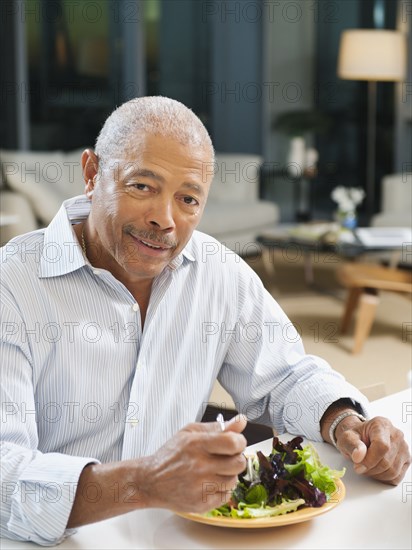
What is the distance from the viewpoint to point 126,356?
4.70 ft

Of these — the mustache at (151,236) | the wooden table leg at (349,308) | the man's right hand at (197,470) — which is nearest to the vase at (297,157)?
the wooden table leg at (349,308)

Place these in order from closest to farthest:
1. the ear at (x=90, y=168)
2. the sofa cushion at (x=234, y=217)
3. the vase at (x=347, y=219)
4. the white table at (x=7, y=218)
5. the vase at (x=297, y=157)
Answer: the ear at (x=90, y=168) < the white table at (x=7, y=218) < the vase at (x=347, y=219) < the sofa cushion at (x=234, y=217) < the vase at (x=297, y=157)

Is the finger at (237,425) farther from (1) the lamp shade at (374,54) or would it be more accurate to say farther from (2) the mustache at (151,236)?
(1) the lamp shade at (374,54)

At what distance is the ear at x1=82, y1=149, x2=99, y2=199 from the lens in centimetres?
146

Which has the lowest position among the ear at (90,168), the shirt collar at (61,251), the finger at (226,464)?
the finger at (226,464)

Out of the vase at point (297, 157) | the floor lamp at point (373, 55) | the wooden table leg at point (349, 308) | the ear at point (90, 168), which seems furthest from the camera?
the vase at point (297, 157)

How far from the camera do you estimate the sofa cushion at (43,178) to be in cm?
539

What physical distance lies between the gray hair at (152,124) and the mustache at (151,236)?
127mm

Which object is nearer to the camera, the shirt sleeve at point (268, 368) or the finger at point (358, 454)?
the finger at point (358, 454)

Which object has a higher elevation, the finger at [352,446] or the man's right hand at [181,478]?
the man's right hand at [181,478]

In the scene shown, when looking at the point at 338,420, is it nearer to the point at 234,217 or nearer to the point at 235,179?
the point at 234,217

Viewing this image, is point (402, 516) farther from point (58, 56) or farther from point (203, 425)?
point (58, 56)

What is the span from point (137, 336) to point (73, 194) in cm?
447

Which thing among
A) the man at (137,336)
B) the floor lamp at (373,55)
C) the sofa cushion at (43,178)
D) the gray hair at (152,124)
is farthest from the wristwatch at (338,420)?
the floor lamp at (373,55)
